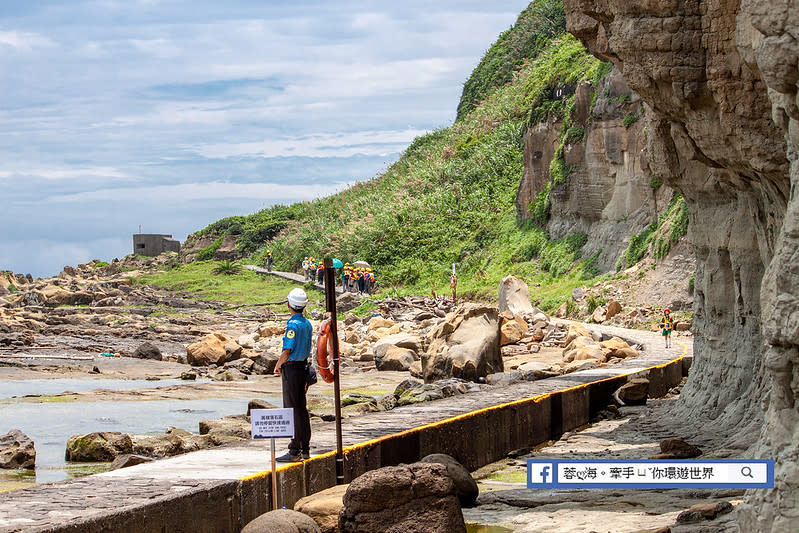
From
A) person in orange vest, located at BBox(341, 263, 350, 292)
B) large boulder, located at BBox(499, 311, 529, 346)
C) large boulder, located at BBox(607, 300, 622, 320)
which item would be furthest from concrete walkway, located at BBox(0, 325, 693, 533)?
person in orange vest, located at BBox(341, 263, 350, 292)

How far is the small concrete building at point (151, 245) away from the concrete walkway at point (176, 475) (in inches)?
2751

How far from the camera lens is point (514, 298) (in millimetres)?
30734

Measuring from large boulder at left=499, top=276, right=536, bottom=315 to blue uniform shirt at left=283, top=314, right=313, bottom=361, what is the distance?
21.5m

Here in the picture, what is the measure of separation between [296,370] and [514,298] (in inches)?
877

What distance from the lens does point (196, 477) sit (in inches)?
319

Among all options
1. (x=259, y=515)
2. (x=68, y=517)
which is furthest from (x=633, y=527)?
(x=68, y=517)

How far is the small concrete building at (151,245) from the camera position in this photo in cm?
8038

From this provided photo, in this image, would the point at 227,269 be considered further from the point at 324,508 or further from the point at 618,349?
the point at 324,508

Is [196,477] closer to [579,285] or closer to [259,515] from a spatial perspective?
[259,515]

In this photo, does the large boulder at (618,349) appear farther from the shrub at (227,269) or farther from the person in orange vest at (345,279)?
the shrub at (227,269)

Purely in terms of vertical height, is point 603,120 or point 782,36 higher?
point 603,120

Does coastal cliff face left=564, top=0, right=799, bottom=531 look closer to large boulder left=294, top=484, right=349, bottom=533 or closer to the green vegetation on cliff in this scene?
large boulder left=294, top=484, right=349, bottom=533

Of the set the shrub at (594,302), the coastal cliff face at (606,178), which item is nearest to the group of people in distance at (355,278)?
the coastal cliff face at (606,178)

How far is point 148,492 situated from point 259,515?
3.16 ft
